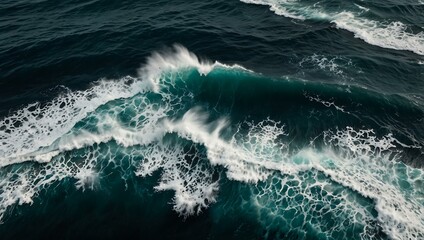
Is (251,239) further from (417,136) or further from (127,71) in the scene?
(127,71)

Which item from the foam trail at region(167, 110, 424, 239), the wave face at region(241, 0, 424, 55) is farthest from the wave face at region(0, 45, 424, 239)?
the wave face at region(241, 0, 424, 55)

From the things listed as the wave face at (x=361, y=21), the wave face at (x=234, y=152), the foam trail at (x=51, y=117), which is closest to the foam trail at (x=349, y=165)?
the wave face at (x=234, y=152)

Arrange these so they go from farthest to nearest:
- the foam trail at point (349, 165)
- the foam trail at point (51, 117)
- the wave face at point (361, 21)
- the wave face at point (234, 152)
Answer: the wave face at point (361, 21), the foam trail at point (51, 117), the wave face at point (234, 152), the foam trail at point (349, 165)

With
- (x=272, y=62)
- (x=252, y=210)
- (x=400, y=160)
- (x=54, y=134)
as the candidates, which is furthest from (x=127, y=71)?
(x=400, y=160)

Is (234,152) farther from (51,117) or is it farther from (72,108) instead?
(51,117)

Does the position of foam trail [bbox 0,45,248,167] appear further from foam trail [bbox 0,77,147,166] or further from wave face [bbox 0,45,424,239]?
wave face [bbox 0,45,424,239]

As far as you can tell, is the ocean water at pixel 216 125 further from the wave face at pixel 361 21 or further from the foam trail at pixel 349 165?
the wave face at pixel 361 21
